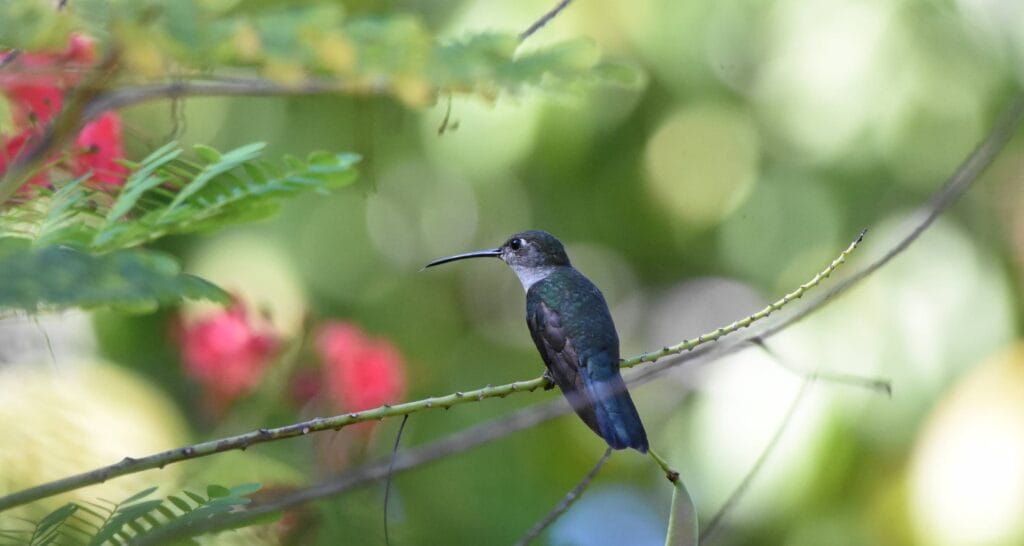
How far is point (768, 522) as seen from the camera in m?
3.68

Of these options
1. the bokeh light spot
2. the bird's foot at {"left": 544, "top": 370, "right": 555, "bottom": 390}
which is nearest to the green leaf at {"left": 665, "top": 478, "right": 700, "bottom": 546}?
→ the bird's foot at {"left": 544, "top": 370, "right": 555, "bottom": 390}

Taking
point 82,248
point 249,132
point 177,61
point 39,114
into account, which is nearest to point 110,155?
point 39,114

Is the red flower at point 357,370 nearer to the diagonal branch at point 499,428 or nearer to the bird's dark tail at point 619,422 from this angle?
the bird's dark tail at point 619,422

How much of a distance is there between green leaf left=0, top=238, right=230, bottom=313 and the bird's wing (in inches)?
57.7

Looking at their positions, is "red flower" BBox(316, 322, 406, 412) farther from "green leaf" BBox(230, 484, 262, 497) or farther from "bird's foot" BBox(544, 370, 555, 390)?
"green leaf" BBox(230, 484, 262, 497)

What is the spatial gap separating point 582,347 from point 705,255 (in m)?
2.03

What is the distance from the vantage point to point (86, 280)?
0.66m

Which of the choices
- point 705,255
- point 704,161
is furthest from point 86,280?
point 705,255

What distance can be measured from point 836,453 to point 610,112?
1.44 m

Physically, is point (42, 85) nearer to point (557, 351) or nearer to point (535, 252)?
point (557, 351)

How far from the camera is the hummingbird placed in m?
1.83

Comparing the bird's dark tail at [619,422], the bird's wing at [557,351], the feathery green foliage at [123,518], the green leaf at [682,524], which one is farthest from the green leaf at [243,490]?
the bird's wing at [557,351]

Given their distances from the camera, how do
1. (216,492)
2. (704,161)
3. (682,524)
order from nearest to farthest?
(216,492)
(682,524)
(704,161)

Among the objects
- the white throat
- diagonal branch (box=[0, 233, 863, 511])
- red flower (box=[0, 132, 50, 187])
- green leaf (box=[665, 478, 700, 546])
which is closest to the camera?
diagonal branch (box=[0, 233, 863, 511])
